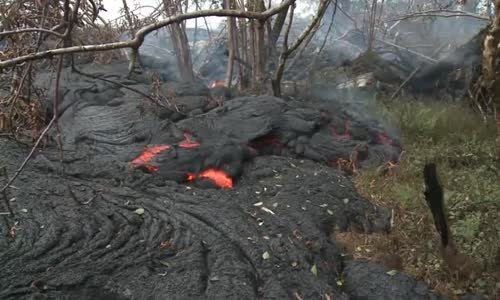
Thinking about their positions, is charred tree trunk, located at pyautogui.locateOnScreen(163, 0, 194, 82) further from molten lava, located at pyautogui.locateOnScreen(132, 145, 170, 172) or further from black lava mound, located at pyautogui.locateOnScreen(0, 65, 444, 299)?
molten lava, located at pyautogui.locateOnScreen(132, 145, 170, 172)

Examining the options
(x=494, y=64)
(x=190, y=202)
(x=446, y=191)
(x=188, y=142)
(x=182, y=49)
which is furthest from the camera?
(x=182, y=49)

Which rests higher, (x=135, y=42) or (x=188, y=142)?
(x=135, y=42)

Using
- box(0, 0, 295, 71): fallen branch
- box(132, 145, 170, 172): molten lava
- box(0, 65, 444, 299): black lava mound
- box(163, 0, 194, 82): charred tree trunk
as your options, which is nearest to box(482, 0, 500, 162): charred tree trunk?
box(0, 0, 295, 71): fallen branch

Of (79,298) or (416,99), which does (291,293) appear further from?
(416,99)

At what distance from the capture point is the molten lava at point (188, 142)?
18.4 ft

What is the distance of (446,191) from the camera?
4688 millimetres

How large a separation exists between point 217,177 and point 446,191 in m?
2.34

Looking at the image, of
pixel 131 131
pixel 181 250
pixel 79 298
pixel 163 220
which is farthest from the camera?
pixel 131 131

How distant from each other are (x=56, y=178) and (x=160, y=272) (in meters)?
1.98

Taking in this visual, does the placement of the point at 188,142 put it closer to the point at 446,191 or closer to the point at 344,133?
the point at 344,133

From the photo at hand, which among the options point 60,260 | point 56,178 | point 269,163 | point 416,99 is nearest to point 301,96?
point 416,99

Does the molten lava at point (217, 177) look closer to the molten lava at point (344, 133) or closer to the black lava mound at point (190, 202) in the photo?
the black lava mound at point (190, 202)

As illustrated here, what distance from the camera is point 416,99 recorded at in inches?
326

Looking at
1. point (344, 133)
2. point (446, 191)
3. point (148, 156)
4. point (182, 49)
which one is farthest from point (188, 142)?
point (182, 49)
